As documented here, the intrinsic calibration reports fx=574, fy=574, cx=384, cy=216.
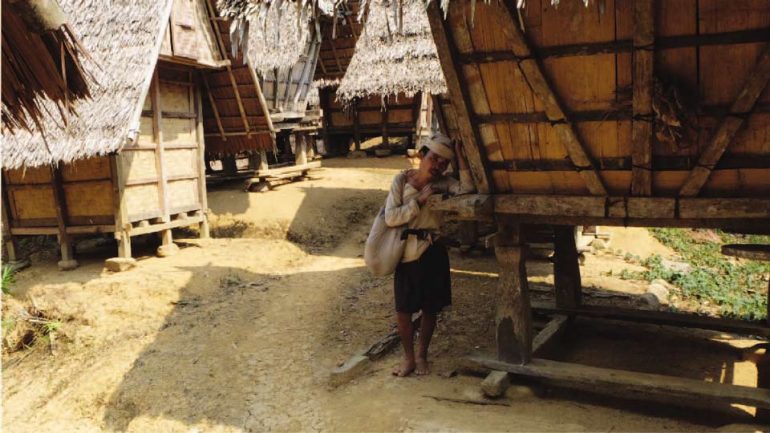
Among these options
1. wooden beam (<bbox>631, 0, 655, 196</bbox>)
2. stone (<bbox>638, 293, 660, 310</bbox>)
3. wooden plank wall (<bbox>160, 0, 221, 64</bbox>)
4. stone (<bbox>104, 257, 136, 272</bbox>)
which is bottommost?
stone (<bbox>638, 293, 660, 310</bbox>)

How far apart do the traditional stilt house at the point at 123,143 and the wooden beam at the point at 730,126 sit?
6.72 m

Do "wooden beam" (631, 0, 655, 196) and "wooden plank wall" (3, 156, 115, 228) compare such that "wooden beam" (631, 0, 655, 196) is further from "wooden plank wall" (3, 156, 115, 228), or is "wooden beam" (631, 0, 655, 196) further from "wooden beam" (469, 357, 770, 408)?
"wooden plank wall" (3, 156, 115, 228)

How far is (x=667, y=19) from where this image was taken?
10.1ft

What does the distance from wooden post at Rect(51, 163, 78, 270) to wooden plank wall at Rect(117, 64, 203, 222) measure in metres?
1.14

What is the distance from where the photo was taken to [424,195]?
4.48 meters

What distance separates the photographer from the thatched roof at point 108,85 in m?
7.66

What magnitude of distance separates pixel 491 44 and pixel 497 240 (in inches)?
55.2

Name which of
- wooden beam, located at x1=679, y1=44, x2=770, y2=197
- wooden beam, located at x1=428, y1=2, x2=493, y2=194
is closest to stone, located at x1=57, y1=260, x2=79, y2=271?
wooden beam, located at x1=428, y1=2, x2=493, y2=194

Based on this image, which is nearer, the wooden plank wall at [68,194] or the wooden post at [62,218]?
the wooden plank wall at [68,194]

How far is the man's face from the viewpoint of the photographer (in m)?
4.50

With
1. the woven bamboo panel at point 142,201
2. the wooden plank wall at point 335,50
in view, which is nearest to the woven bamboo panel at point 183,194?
the woven bamboo panel at point 142,201

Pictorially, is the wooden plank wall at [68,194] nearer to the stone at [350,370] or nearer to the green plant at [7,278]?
the green plant at [7,278]

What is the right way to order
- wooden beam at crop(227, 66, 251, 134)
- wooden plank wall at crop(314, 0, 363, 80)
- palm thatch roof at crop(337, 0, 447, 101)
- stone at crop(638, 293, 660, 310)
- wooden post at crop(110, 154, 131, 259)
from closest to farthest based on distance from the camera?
1. stone at crop(638, 293, 660, 310)
2. wooden post at crop(110, 154, 131, 259)
3. wooden beam at crop(227, 66, 251, 134)
4. palm thatch roof at crop(337, 0, 447, 101)
5. wooden plank wall at crop(314, 0, 363, 80)

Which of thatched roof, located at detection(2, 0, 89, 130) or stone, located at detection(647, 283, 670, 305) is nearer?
thatched roof, located at detection(2, 0, 89, 130)
